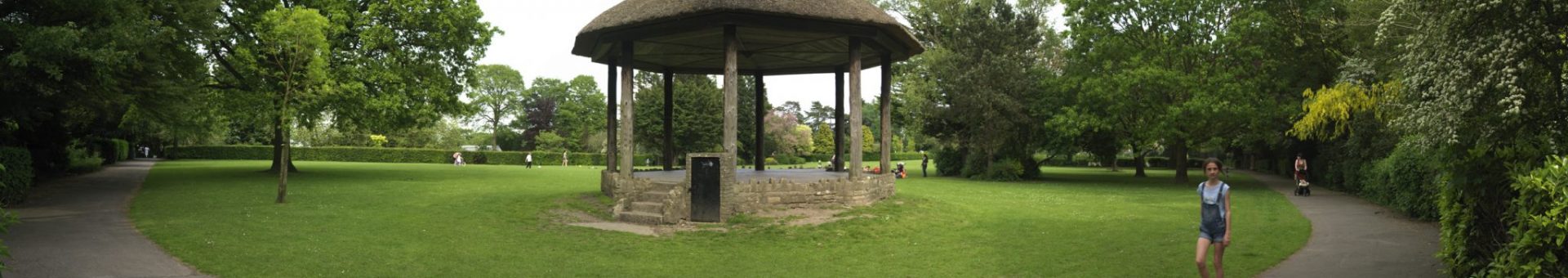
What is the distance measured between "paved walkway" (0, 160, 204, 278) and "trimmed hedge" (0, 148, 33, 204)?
0.99 ft

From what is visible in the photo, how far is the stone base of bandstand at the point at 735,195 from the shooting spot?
14984 mm

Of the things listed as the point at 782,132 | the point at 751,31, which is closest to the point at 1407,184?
the point at 751,31

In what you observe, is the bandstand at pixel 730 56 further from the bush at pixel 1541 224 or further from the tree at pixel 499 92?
the tree at pixel 499 92

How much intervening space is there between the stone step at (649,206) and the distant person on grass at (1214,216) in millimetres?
9019

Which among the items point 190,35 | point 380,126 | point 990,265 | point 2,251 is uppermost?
point 190,35

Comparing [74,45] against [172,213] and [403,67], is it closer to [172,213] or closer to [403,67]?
[172,213]

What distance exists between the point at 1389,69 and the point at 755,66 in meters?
16.0

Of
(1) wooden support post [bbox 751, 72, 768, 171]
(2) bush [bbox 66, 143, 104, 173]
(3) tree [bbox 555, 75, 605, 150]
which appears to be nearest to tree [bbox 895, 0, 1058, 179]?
(1) wooden support post [bbox 751, 72, 768, 171]

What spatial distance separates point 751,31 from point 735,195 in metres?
3.82

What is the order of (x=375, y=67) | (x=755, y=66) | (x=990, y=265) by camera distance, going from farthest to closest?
1. (x=375, y=67)
2. (x=755, y=66)
3. (x=990, y=265)

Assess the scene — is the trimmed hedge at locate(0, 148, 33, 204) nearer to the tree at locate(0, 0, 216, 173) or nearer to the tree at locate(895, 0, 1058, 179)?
the tree at locate(0, 0, 216, 173)

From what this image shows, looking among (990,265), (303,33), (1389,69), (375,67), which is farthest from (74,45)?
(1389,69)

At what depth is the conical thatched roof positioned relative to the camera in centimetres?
1537

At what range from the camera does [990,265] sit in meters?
10.8
